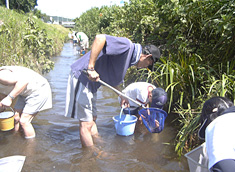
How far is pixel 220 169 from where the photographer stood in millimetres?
1056

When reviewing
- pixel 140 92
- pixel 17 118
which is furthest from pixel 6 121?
pixel 140 92

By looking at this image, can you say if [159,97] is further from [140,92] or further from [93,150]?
[93,150]

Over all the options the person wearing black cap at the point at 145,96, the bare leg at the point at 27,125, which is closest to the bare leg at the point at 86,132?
the person wearing black cap at the point at 145,96

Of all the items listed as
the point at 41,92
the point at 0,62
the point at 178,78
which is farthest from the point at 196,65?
the point at 0,62

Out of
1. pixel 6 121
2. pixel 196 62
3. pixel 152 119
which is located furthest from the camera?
pixel 196 62

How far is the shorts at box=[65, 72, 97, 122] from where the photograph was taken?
2.70 m

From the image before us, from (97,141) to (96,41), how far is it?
1620 millimetres

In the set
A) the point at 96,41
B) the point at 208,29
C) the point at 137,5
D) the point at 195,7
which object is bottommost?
the point at 96,41

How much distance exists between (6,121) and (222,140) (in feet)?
10.4

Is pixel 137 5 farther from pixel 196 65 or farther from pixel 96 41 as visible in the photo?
pixel 96 41

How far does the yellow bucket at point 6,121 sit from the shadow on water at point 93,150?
0.36 feet

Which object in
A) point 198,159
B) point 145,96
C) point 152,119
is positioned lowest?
point 152,119

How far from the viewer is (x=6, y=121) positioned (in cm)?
325

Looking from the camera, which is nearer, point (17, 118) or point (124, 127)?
point (124, 127)
